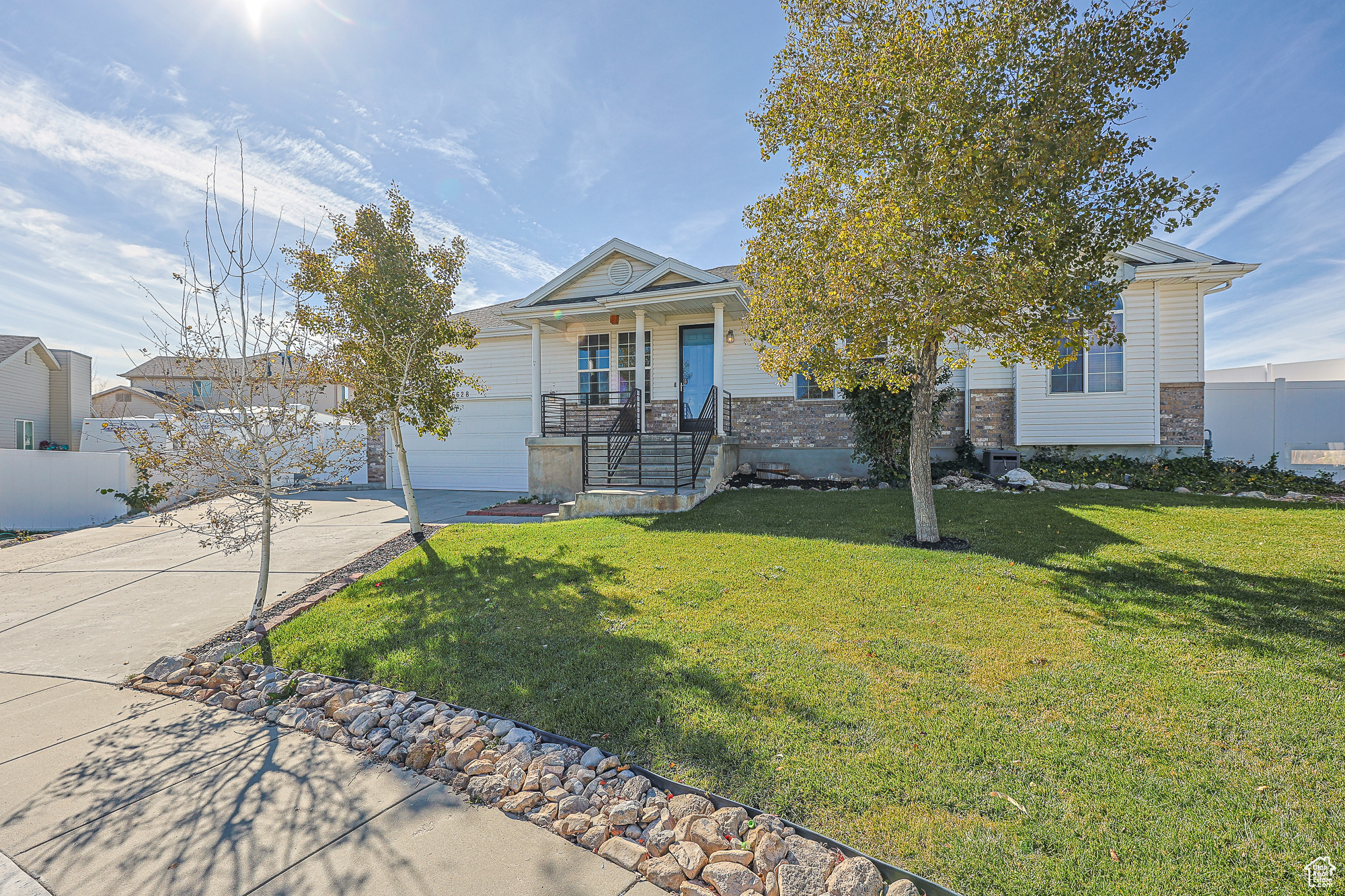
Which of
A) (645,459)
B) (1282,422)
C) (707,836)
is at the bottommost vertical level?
(707,836)

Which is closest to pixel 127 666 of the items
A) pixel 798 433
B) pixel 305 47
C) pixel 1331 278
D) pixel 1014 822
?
→ pixel 1014 822

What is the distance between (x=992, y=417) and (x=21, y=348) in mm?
31247

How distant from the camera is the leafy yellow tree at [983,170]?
5.10 m

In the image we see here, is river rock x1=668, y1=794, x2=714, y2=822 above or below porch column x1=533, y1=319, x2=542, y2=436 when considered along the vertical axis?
below

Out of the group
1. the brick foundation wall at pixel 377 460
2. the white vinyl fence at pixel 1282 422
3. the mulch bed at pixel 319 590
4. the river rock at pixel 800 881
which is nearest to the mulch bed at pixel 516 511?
the mulch bed at pixel 319 590

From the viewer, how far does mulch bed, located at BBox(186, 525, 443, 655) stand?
4.63 metres

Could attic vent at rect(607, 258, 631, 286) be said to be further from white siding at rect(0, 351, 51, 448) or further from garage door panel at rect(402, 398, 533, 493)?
white siding at rect(0, 351, 51, 448)

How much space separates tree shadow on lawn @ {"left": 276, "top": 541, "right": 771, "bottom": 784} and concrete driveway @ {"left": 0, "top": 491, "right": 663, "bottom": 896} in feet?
2.07

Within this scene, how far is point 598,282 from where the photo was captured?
1272 cm

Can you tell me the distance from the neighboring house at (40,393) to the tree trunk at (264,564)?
2454cm

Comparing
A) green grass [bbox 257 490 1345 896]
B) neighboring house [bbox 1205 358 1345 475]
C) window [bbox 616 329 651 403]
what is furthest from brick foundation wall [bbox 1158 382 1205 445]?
window [bbox 616 329 651 403]

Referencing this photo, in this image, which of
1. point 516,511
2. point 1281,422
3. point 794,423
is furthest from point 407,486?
point 1281,422

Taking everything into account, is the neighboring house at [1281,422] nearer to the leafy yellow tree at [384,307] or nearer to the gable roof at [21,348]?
the leafy yellow tree at [384,307]

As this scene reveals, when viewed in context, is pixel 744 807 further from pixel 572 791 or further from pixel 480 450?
pixel 480 450
